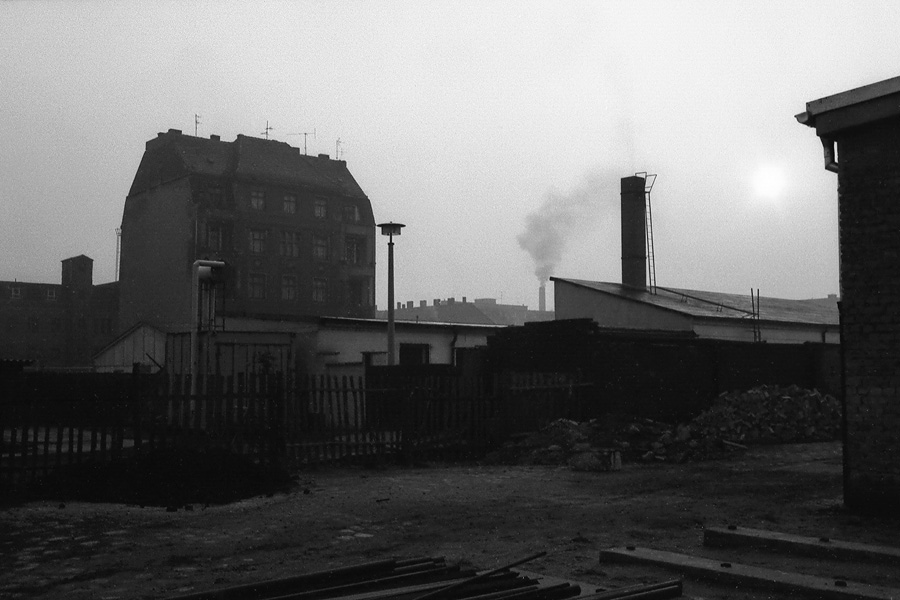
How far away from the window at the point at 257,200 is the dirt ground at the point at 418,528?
40816 mm

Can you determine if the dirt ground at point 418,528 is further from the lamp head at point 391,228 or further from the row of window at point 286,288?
the row of window at point 286,288

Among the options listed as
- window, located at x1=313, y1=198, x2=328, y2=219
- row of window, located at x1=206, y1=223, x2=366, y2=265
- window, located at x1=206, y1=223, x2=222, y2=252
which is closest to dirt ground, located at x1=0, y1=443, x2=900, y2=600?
window, located at x1=206, y1=223, x2=222, y2=252

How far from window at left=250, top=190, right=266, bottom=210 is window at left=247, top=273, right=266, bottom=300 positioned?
4.22m

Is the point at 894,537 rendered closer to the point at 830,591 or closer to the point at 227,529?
the point at 830,591

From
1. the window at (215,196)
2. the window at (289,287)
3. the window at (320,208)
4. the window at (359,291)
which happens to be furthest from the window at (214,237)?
the window at (359,291)

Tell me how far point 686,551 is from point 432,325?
21081mm

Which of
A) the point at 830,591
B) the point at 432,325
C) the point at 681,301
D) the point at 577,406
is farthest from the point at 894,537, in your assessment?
the point at 681,301

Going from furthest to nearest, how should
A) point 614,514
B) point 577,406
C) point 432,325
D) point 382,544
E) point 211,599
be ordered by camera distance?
point 432,325 < point 577,406 < point 614,514 < point 382,544 < point 211,599

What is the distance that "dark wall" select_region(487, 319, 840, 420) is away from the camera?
21594mm

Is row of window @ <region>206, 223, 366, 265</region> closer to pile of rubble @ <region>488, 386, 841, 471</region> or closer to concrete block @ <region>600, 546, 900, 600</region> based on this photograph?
pile of rubble @ <region>488, 386, 841, 471</region>

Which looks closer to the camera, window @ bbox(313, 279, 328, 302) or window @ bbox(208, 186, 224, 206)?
window @ bbox(208, 186, 224, 206)

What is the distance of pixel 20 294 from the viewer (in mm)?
58125

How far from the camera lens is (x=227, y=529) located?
30.2 ft

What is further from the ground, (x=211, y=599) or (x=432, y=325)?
(x=432, y=325)
